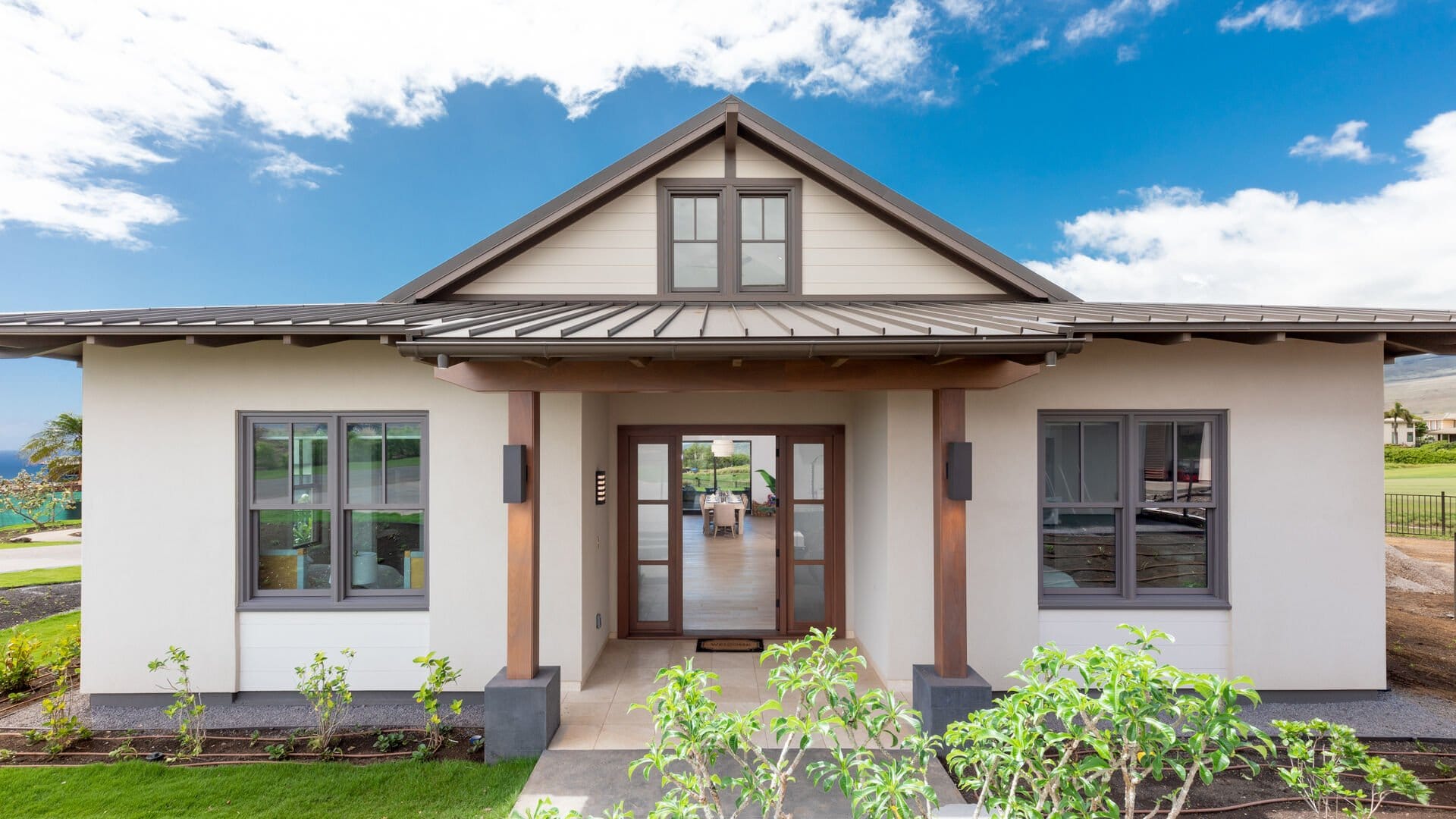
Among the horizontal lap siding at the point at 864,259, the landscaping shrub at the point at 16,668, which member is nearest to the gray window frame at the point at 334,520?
the landscaping shrub at the point at 16,668

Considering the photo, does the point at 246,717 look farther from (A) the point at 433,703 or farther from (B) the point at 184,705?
(A) the point at 433,703

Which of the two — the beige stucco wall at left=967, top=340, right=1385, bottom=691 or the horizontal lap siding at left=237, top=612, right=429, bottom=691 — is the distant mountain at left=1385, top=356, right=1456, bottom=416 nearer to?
the beige stucco wall at left=967, top=340, right=1385, bottom=691

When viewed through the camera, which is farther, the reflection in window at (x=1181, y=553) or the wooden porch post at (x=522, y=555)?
the reflection in window at (x=1181, y=553)

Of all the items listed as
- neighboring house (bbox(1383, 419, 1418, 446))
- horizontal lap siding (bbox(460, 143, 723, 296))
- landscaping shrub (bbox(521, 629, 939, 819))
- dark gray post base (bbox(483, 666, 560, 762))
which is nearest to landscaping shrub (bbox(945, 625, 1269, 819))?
landscaping shrub (bbox(521, 629, 939, 819))

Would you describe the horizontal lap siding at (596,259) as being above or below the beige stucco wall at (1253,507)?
above

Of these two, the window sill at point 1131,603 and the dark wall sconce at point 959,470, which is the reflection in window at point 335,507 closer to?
the dark wall sconce at point 959,470

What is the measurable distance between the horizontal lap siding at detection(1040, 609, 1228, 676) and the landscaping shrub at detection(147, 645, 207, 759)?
713 centimetres

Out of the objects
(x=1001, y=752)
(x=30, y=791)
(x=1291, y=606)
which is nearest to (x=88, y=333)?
(x=30, y=791)

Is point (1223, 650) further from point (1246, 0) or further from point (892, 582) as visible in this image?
point (1246, 0)

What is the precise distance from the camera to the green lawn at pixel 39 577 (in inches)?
415

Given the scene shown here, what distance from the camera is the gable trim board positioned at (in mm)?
6430

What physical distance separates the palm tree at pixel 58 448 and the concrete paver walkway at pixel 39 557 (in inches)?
105

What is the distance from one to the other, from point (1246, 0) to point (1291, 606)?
17.9m

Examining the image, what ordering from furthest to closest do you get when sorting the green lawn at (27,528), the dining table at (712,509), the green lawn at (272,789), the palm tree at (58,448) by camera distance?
the green lawn at (27,528) < the palm tree at (58,448) < the dining table at (712,509) < the green lawn at (272,789)
